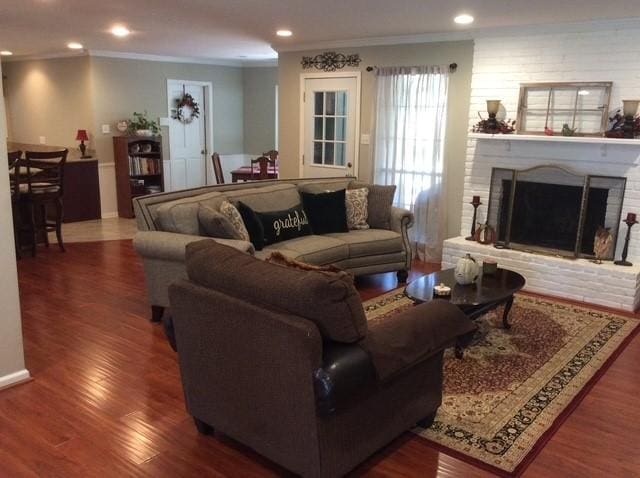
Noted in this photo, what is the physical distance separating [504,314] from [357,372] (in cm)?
230

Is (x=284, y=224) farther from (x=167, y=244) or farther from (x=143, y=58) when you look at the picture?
(x=143, y=58)

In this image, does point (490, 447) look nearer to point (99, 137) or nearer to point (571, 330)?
point (571, 330)

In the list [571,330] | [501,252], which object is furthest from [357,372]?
[501,252]

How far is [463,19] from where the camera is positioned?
4.79 meters

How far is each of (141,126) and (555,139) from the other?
5.74 metres

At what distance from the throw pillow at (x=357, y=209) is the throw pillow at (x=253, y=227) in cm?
109

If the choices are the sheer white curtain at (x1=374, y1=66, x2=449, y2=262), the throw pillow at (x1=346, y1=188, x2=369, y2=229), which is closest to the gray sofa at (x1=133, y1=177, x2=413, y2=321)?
the throw pillow at (x1=346, y1=188, x2=369, y2=229)

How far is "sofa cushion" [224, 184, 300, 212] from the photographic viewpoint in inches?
189

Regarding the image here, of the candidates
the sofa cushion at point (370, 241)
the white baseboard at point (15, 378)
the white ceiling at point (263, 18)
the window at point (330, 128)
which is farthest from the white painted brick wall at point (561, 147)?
the white baseboard at point (15, 378)

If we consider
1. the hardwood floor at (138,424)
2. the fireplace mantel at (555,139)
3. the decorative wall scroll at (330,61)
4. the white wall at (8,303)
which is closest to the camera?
the hardwood floor at (138,424)

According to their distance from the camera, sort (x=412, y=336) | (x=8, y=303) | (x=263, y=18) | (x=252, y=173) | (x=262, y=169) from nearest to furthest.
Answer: (x=412, y=336) → (x=8, y=303) → (x=263, y=18) → (x=262, y=169) → (x=252, y=173)

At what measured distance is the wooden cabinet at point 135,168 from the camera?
8.13 meters

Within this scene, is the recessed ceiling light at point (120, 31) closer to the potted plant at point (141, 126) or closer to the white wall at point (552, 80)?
the potted plant at point (141, 126)

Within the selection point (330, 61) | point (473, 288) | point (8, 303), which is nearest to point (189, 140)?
point (330, 61)
